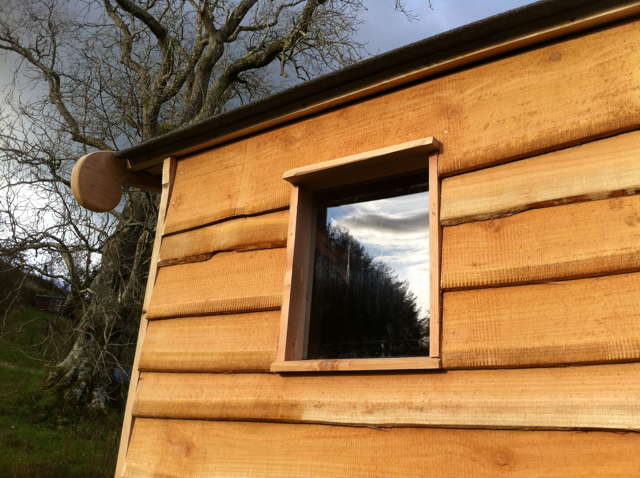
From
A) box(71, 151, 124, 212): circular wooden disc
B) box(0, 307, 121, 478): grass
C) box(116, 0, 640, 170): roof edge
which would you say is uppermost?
box(116, 0, 640, 170): roof edge

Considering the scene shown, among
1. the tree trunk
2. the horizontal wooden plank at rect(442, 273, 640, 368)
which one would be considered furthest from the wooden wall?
the tree trunk

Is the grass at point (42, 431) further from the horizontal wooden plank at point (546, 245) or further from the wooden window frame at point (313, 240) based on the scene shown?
the horizontal wooden plank at point (546, 245)

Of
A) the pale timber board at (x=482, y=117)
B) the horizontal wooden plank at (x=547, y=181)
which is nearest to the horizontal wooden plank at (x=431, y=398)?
the horizontal wooden plank at (x=547, y=181)

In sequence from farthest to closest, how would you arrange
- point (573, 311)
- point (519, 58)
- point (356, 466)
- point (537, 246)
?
point (519, 58) < point (356, 466) < point (537, 246) < point (573, 311)

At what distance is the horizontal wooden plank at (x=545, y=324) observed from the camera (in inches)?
85.1

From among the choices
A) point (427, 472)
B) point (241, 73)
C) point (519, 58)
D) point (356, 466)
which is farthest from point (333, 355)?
point (241, 73)

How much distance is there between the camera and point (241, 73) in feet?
44.8

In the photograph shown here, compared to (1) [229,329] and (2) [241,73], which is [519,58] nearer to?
(1) [229,329]

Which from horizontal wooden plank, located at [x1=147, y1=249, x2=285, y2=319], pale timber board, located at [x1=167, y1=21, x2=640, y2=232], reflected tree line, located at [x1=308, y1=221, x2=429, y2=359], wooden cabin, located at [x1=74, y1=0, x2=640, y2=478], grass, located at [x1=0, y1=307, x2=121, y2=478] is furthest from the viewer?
grass, located at [x1=0, y1=307, x2=121, y2=478]

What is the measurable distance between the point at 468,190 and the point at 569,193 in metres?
0.45

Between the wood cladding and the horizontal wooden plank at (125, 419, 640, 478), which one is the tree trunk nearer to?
the horizontal wooden plank at (125, 419, 640, 478)

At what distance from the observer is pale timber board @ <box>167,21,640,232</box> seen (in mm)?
2469

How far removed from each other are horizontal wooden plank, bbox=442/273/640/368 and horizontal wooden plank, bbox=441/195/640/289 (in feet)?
0.15

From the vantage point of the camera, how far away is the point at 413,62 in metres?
2.99
